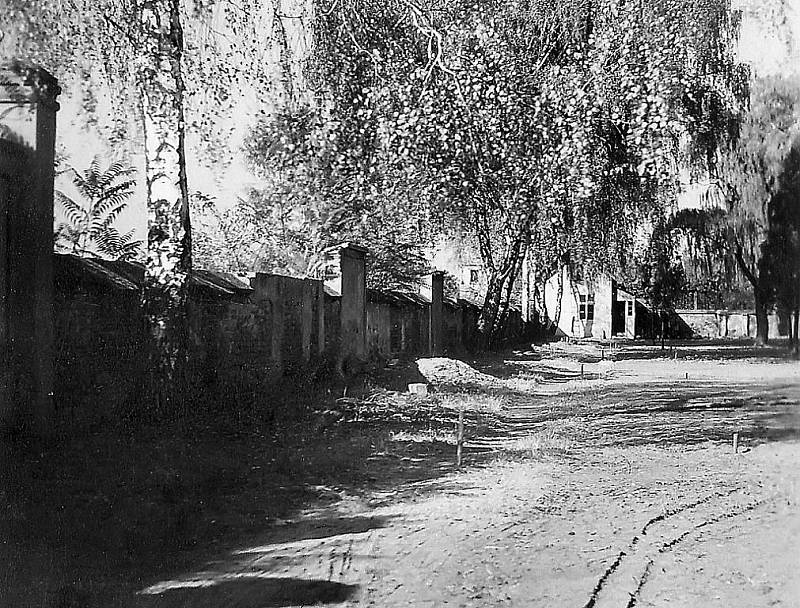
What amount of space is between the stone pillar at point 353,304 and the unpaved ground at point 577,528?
1.30 metres

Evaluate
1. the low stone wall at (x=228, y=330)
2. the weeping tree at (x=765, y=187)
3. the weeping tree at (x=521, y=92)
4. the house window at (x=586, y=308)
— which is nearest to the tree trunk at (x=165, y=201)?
the low stone wall at (x=228, y=330)

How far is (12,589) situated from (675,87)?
2.42 metres

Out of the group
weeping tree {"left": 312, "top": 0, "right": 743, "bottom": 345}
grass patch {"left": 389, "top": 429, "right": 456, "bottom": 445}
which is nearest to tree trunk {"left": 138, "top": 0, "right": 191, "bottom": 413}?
weeping tree {"left": 312, "top": 0, "right": 743, "bottom": 345}

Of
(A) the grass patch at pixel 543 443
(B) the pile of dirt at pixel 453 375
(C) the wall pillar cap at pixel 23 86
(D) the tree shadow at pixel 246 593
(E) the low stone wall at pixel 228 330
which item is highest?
(C) the wall pillar cap at pixel 23 86

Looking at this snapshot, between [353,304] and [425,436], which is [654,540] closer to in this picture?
[425,436]

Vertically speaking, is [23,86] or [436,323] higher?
[23,86]

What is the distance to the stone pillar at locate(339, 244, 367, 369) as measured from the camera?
388 cm

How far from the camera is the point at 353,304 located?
425 centimetres

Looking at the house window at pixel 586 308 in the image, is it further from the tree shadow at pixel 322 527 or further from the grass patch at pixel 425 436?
the tree shadow at pixel 322 527

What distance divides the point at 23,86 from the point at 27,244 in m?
0.41

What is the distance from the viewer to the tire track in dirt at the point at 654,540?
5.99ft

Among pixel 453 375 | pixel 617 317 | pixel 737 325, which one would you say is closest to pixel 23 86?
pixel 453 375

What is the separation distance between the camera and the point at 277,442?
2.59m

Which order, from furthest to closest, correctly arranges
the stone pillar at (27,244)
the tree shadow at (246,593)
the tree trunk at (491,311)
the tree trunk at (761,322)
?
the tree trunk at (491,311) < the tree trunk at (761,322) < the stone pillar at (27,244) < the tree shadow at (246,593)
